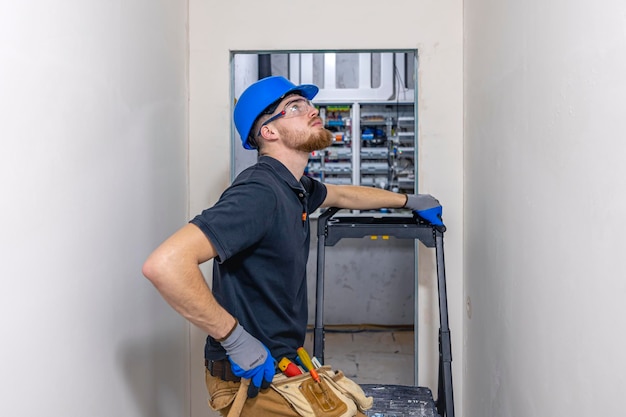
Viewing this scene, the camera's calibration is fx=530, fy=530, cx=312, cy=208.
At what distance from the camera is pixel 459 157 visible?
7.29 feet

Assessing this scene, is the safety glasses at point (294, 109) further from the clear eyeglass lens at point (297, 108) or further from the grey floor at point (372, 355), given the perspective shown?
the grey floor at point (372, 355)

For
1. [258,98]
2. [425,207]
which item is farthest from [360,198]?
[258,98]

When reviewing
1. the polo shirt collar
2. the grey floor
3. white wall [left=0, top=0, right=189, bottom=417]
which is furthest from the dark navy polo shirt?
the grey floor

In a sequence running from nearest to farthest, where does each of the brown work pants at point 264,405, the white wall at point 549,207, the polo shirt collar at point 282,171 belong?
the white wall at point 549,207 < the brown work pants at point 264,405 < the polo shirt collar at point 282,171

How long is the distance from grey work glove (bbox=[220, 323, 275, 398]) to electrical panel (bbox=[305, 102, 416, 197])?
2.90 m

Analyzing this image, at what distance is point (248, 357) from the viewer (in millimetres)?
1286

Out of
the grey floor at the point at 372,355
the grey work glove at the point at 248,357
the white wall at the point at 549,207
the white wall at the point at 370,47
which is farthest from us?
the grey floor at the point at 372,355

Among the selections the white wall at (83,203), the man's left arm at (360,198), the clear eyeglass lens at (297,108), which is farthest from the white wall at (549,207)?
the white wall at (83,203)

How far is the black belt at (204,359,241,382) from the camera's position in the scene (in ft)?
4.81

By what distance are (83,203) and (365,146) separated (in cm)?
311

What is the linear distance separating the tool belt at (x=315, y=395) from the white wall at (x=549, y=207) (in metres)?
0.49

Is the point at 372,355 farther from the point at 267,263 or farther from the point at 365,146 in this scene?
the point at 267,263

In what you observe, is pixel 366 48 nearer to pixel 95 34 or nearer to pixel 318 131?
pixel 318 131

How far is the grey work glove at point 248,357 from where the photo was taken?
1.28 m
